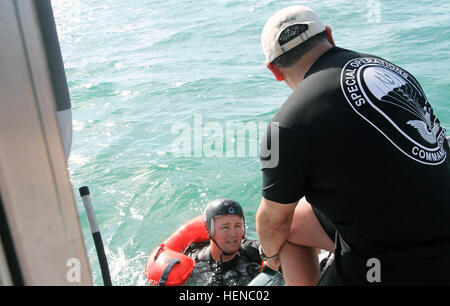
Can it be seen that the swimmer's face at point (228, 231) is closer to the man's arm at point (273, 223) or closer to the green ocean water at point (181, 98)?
the green ocean water at point (181, 98)

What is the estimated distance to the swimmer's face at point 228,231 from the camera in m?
4.16

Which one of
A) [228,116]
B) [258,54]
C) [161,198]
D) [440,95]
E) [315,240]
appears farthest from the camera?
[258,54]

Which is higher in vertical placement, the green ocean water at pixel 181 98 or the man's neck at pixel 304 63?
the man's neck at pixel 304 63

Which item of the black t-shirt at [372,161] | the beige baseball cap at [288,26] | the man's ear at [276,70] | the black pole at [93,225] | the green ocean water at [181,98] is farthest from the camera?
the green ocean water at [181,98]

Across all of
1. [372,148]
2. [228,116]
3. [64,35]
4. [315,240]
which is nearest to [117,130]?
[228,116]

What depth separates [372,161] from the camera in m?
1.72

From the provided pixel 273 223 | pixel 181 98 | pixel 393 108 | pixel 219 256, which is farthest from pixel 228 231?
pixel 181 98

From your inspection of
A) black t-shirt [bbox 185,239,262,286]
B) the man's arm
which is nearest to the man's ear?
the man's arm

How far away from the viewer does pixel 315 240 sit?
247cm

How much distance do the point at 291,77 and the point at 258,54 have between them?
38.6 ft

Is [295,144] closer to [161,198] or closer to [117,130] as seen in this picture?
[161,198]

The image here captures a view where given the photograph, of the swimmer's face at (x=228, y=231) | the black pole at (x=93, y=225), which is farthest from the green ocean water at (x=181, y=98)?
the black pole at (x=93, y=225)

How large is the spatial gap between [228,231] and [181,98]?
7.05 m

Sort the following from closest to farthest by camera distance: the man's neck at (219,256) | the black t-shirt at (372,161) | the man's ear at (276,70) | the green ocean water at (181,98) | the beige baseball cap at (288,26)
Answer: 1. the black t-shirt at (372,161)
2. the beige baseball cap at (288,26)
3. the man's ear at (276,70)
4. the man's neck at (219,256)
5. the green ocean water at (181,98)
